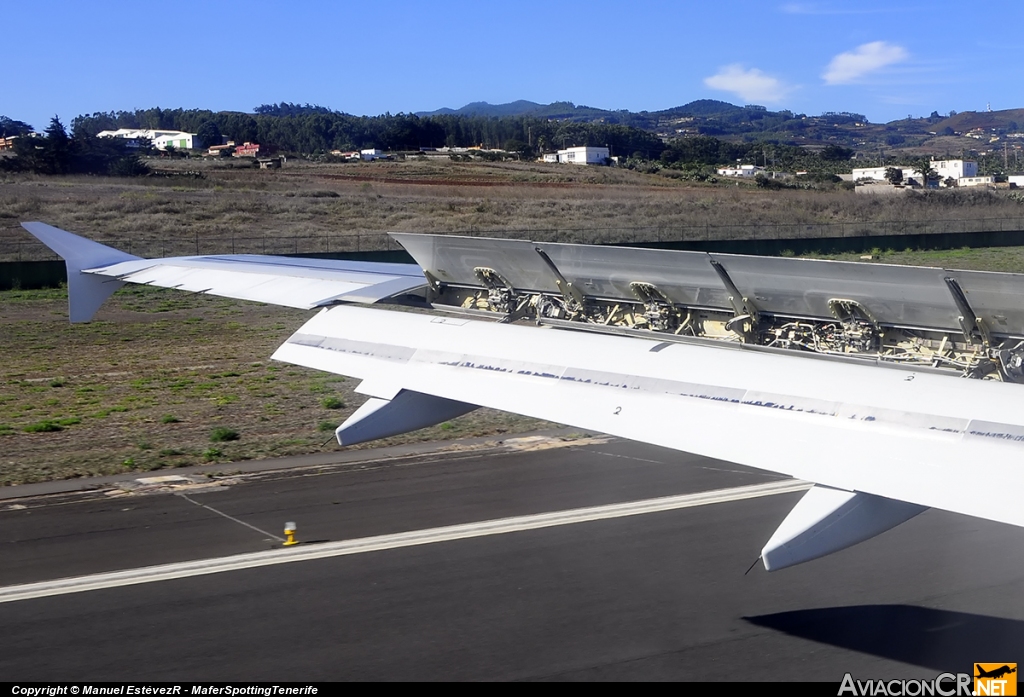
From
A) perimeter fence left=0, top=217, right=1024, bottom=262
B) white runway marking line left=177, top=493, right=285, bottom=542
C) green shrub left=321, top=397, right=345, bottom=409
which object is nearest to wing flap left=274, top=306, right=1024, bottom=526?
white runway marking line left=177, top=493, right=285, bottom=542

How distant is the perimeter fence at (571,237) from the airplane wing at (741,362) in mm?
33447

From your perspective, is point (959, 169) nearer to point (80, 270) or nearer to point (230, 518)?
point (230, 518)

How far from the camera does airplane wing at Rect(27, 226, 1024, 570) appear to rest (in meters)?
4.79

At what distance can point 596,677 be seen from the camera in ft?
21.7

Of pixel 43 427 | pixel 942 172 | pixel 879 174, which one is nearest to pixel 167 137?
pixel 879 174

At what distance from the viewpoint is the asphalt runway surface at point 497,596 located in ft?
22.6

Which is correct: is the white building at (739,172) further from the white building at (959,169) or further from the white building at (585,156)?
the white building at (959,169)

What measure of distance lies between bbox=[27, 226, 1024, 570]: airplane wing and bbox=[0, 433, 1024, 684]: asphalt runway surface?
170 centimetres

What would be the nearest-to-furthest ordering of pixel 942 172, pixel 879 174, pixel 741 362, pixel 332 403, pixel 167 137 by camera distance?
1. pixel 741 362
2. pixel 332 403
3. pixel 879 174
4. pixel 167 137
5. pixel 942 172

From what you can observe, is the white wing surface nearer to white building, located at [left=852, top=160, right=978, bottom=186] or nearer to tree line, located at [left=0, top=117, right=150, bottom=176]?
tree line, located at [left=0, top=117, right=150, bottom=176]

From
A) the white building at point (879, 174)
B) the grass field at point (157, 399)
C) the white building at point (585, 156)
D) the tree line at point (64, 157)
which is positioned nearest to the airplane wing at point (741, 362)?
the grass field at point (157, 399)

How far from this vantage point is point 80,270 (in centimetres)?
1079

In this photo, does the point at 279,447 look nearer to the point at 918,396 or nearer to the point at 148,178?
the point at 918,396

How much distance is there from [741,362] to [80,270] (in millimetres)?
7716
